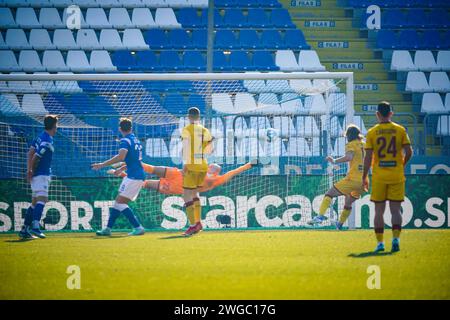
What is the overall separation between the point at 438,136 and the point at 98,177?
9.19 m

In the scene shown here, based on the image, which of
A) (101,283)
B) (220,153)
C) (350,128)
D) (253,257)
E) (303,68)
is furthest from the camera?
(303,68)

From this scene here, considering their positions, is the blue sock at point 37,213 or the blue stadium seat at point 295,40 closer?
the blue sock at point 37,213

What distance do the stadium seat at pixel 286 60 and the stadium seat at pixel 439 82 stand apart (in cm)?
391

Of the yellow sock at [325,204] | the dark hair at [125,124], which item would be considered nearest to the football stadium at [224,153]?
the dark hair at [125,124]

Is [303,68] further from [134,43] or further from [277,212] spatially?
[277,212]

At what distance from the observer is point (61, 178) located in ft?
52.2

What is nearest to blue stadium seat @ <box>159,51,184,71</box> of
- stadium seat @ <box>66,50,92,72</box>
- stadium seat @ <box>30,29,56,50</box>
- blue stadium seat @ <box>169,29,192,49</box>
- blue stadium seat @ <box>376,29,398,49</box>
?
blue stadium seat @ <box>169,29,192,49</box>

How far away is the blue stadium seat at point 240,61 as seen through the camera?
914 inches

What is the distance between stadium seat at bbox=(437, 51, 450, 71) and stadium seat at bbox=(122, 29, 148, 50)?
861 cm

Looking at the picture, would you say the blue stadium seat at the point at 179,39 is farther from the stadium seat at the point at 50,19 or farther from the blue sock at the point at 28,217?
the blue sock at the point at 28,217

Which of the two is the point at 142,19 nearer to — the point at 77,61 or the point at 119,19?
the point at 119,19

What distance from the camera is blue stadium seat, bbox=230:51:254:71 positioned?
76.2ft

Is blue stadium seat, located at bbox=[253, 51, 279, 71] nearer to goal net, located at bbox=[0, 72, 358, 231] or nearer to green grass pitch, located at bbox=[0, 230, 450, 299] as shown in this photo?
goal net, located at bbox=[0, 72, 358, 231]
